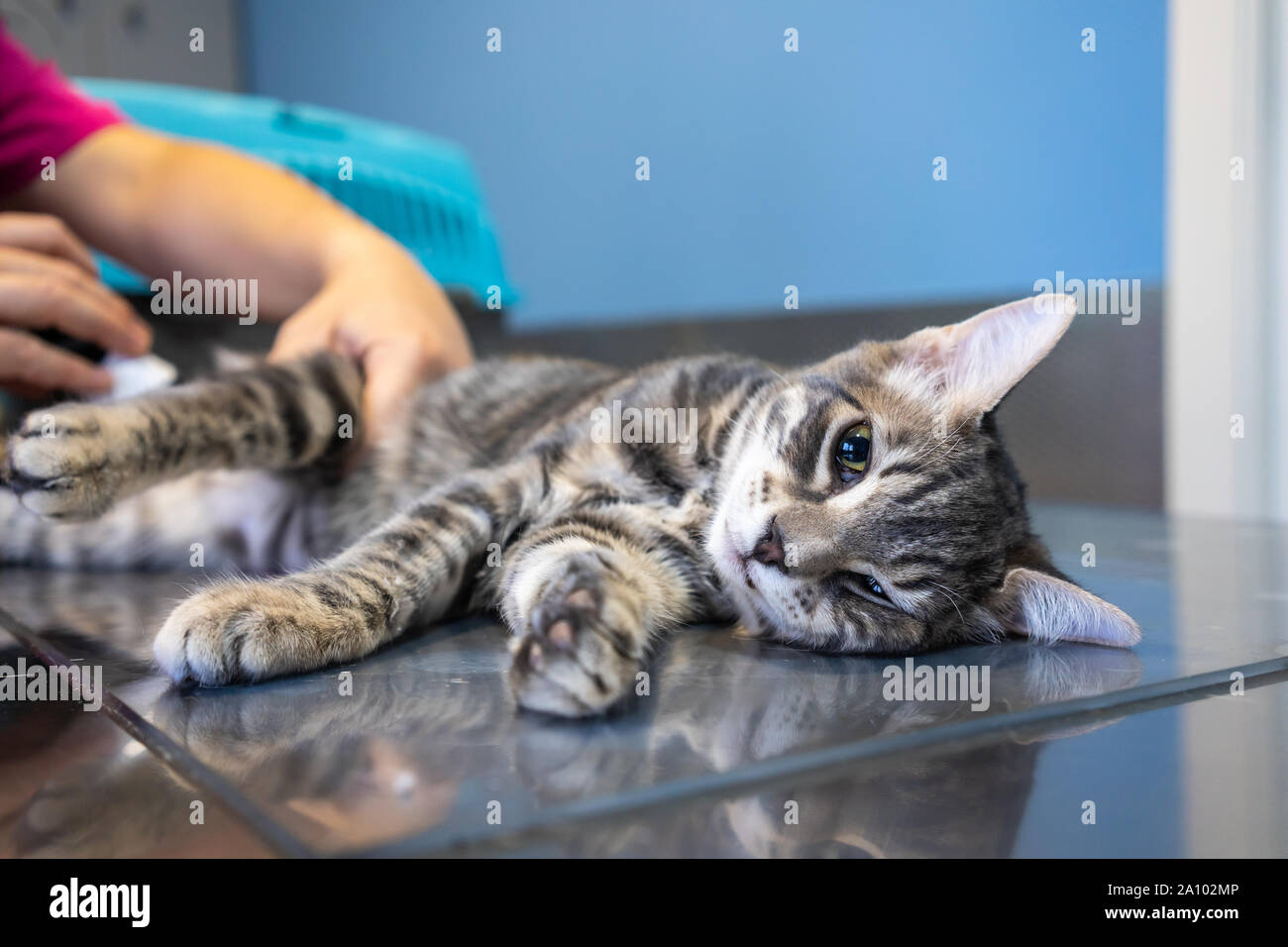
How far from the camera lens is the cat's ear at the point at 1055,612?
1.01 m

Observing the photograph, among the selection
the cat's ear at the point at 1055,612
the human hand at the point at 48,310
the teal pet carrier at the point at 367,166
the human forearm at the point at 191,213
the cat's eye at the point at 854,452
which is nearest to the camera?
the cat's ear at the point at 1055,612

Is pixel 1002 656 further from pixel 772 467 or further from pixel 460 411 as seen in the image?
pixel 460 411

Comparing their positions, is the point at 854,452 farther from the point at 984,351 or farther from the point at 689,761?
the point at 689,761

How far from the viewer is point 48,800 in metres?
0.62

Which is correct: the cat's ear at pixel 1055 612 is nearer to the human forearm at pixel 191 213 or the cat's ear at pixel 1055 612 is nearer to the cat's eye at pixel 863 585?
the cat's eye at pixel 863 585

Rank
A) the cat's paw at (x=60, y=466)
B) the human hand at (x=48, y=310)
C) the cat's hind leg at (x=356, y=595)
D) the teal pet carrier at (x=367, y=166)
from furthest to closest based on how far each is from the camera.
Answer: the teal pet carrier at (x=367, y=166), the human hand at (x=48, y=310), the cat's paw at (x=60, y=466), the cat's hind leg at (x=356, y=595)

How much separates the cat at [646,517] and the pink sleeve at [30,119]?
69cm

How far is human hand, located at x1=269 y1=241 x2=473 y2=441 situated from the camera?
1721 millimetres

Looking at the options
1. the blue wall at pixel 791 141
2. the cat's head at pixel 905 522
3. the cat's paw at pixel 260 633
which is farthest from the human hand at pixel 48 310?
the blue wall at pixel 791 141

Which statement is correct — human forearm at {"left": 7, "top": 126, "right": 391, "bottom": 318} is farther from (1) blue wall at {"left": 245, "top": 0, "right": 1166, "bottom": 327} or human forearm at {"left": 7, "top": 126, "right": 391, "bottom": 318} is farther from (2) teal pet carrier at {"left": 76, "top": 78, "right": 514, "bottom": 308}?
(1) blue wall at {"left": 245, "top": 0, "right": 1166, "bottom": 327}

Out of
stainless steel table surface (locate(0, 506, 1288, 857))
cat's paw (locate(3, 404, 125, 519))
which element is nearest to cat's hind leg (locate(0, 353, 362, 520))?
cat's paw (locate(3, 404, 125, 519))

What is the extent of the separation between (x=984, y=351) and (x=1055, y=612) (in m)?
0.31
